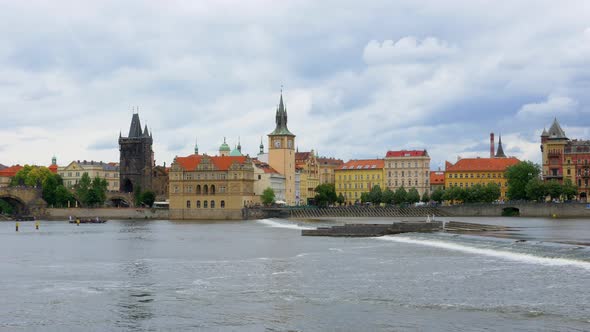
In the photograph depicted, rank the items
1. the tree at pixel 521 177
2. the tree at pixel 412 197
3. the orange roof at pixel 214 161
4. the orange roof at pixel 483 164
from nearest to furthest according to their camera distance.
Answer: the tree at pixel 521 177 < the orange roof at pixel 214 161 < the tree at pixel 412 197 < the orange roof at pixel 483 164

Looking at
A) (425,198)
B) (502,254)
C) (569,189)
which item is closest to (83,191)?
(425,198)

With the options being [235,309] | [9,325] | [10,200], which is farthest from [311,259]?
[10,200]

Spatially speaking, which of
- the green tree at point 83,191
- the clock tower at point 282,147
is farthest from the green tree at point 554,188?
the green tree at point 83,191

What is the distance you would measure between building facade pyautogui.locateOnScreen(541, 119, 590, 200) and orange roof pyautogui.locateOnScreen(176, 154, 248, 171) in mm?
61071

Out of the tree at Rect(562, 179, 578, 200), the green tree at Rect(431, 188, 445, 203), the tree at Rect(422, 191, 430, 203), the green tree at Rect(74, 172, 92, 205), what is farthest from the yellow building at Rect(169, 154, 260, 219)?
the tree at Rect(562, 179, 578, 200)

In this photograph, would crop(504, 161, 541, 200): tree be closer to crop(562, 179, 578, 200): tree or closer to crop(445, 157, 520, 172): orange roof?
crop(562, 179, 578, 200): tree

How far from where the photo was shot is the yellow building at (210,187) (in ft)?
540

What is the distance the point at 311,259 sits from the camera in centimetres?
5878

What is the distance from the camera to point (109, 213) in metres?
173

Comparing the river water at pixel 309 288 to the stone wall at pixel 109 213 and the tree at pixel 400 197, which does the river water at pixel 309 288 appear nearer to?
the stone wall at pixel 109 213

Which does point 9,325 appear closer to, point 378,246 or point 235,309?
point 235,309

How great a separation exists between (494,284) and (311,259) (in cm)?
1863

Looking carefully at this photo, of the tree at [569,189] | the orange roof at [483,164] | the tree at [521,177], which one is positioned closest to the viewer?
the tree at [569,189]

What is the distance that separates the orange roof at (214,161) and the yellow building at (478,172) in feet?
180
